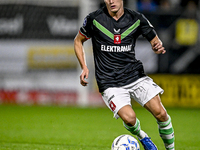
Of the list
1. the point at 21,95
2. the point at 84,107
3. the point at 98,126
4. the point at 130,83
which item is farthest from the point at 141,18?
the point at 21,95

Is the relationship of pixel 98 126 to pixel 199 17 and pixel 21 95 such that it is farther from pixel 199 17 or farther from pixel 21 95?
pixel 199 17

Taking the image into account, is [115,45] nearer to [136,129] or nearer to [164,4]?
[136,129]

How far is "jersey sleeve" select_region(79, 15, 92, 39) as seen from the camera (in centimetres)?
555

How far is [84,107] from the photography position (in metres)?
13.9

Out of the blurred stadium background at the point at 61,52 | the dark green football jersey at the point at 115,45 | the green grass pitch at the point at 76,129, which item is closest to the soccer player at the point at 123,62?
the dark green football jersey at the point at 115,45

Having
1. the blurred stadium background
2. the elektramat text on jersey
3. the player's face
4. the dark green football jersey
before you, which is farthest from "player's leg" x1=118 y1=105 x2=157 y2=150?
the blurred stadium background

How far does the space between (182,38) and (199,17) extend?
929 millimetres

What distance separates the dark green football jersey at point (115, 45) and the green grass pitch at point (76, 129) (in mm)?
1364

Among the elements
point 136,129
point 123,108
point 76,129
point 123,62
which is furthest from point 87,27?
point 76,129

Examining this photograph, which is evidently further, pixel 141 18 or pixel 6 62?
pixel 6 62

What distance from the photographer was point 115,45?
5.41 m

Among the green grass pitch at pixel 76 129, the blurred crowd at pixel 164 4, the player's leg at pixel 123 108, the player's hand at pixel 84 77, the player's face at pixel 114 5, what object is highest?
the player's face at pixel 114 5

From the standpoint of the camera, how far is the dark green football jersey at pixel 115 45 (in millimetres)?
5426

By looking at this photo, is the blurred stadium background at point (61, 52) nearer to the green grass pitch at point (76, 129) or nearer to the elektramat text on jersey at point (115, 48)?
the green grass pitch at point (76, 129)
